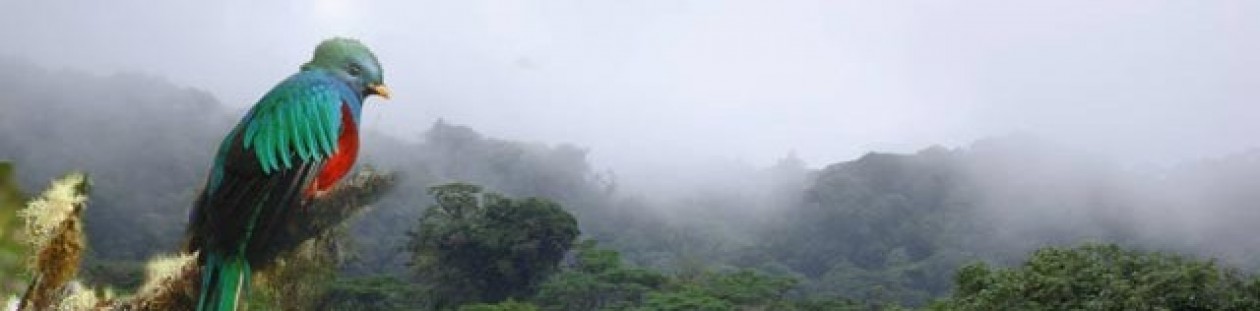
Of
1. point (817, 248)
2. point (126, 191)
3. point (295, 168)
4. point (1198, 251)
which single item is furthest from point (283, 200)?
point (1198, 251)

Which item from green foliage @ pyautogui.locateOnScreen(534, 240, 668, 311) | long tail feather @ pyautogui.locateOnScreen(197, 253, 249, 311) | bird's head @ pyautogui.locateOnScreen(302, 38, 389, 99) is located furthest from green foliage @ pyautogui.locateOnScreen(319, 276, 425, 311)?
long tail feather @ pyautogui.locateOnScreen(197, 253, 249, 311)

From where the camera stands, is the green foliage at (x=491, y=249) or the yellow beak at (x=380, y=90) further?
the green foliage at (x=491, y=249)

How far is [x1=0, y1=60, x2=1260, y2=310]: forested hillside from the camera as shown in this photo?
32.9 m

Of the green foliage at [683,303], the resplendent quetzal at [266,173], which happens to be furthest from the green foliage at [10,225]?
the green foliage at [683,303]

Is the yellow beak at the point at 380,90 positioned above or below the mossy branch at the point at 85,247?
above

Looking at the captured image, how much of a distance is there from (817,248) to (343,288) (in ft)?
153

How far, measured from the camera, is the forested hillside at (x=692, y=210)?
32938 millimetres

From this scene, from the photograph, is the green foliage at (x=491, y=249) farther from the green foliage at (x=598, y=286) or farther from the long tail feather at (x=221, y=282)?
the long tail feather at (x=221, y=282)

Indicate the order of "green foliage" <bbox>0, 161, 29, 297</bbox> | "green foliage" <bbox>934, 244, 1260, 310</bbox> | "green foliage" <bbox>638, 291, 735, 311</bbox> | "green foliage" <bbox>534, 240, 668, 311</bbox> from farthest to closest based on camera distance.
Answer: "green foliage" <bbox>534, 240, 668, 311</bbox> < "green foliage" <bbox>638, 291, 735, 311</bbox> < "green foliage" <bbox>934, 244, 1260, 310</bbox> < "green foliage" <bbox>0, 161, 29, 297</bbox>

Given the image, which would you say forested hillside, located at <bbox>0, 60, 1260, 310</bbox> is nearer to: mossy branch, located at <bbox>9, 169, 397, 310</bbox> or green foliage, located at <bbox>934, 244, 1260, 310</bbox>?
green foliage, located at <bbox>934, 244, 1260, 310</bbox>

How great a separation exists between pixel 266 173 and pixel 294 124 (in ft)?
0.56

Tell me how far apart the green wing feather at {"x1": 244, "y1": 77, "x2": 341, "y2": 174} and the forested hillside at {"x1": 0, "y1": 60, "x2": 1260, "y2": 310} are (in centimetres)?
2082

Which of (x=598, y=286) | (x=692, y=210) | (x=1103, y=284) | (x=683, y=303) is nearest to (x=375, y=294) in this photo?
(x=598, y=286)

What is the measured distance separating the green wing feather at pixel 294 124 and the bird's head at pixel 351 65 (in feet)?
0.32
